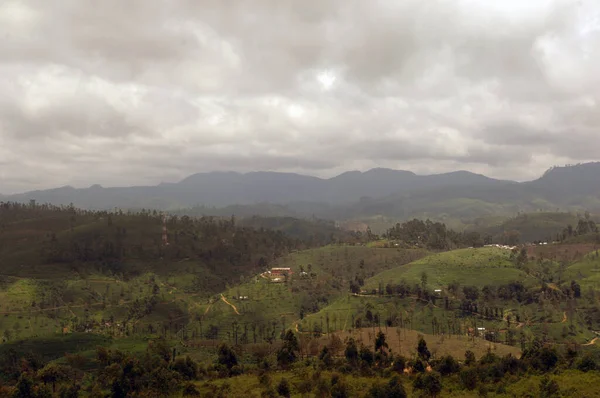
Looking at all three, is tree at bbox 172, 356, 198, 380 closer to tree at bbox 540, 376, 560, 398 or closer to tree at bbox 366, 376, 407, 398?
tree at bbox 366, 376, 407, 398

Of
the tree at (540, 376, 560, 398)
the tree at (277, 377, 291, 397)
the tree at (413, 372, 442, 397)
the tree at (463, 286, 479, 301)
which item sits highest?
the tree at (540, 376, 560, 398)

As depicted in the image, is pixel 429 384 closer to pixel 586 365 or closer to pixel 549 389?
pixel 549 389

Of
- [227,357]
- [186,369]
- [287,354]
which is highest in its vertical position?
[287,354]

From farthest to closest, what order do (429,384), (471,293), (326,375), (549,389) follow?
1. (471,293)
2. (326,375)
3. (429,384)
4. (549,389)

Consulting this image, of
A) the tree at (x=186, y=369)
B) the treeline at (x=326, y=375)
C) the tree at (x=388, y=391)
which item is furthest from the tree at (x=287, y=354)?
the tree at (x=388, y=391)

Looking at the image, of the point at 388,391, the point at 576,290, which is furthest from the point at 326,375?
the point at 576,290

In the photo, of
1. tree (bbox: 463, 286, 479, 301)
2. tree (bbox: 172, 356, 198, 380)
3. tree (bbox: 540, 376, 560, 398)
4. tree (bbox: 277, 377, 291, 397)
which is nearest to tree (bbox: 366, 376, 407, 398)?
tree (bbox: 277, 377, 291, 397)

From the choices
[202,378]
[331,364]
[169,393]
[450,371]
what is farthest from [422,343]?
[169,393]

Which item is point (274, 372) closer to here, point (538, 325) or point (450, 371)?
point (450, 371)
